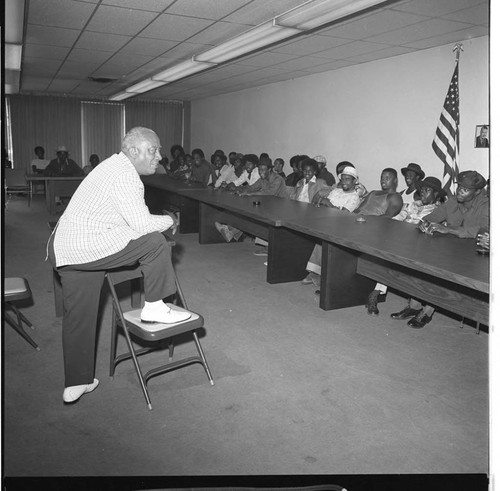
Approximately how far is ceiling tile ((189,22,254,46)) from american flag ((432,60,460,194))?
88.1 inches

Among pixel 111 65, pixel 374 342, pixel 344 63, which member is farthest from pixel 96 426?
pixel 111 65

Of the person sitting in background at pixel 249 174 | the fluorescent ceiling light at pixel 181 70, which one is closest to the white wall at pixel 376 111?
the person sitting in background at pixel 249 174

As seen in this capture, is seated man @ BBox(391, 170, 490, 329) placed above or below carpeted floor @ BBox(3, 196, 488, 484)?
above

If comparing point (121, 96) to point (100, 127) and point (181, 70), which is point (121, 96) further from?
point (181, 70)

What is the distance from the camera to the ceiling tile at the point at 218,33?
15.5 feet

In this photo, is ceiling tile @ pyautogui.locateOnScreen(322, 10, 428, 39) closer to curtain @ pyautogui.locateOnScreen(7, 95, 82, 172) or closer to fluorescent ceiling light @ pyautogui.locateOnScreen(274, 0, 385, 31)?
fluorescent ceiling light @ pyautogui.locateOnScreen(274, 0, 385, 31)

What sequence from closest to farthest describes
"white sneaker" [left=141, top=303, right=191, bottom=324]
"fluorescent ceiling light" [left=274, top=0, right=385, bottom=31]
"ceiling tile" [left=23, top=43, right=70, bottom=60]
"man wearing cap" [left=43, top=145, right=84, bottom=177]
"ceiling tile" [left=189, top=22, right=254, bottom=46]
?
"white sneaker" [left=141, top=303, right=191, bottom=324] < "fluorescent ceiling light" [left=274, top=0, right=385, bottom=31] < "ceiling tile" [left=189, top=22, right=254, bottom=46] < "ceiling tile" [left=23, top=43, right=70, bottom=60] < "man wearing cap" [left=43, top=145, right=84, bottom=177]

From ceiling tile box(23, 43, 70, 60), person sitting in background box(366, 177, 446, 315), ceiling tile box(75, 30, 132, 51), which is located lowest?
person sitting in background box(366, 177, 446, 315)

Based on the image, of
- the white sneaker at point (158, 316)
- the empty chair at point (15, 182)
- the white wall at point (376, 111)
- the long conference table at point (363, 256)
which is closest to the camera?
the white sneaker at point (158, 316)

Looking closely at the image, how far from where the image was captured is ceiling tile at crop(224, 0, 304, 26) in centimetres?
396

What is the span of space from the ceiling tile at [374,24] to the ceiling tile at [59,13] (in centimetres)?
227

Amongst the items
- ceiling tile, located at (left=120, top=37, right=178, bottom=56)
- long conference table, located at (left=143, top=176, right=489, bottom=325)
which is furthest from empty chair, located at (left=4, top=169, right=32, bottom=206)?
long conference table, located at (left=143, top=176, right=489, bottom=325)

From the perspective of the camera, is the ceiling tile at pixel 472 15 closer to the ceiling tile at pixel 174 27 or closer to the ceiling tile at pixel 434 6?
the ceiling tile at pixel 434 6

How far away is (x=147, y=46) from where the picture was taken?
566cm
